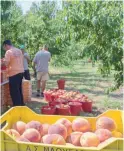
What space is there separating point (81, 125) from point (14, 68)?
409 cm

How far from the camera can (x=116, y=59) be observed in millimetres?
6555

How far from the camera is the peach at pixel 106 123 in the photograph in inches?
106

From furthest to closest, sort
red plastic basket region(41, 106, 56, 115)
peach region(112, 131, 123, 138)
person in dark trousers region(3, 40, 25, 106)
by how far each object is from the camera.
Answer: person in dark trousers region(3, 40, 25, 106)
red plastic basket region(41, 106, 56, 115)
peach region(112, 131, 123, 138)

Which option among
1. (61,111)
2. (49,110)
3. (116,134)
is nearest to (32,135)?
(116,134)

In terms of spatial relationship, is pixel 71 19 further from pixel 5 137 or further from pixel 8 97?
pixel 5 137

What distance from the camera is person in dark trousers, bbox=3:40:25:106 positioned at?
6.46 meters

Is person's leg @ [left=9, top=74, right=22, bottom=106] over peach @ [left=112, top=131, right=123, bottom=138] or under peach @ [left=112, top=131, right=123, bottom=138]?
under

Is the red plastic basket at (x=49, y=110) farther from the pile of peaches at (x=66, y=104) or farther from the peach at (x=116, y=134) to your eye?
the peach at (x=116, y=134)

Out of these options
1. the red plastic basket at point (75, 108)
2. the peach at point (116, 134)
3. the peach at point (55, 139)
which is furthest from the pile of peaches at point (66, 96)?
the peach at point (55, 139)

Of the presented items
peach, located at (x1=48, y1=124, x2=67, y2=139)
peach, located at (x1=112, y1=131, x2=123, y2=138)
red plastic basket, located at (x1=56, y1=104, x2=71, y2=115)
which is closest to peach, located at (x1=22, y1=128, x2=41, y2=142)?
peach, located at (x1=48, y1=124, x2=67, y2=139)

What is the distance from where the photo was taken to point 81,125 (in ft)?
9.00

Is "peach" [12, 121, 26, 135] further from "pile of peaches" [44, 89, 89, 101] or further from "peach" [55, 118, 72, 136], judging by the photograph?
"pile of peaches" [44, 89, 89, 101]

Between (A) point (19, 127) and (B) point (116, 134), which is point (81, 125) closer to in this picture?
(B) point (116, 134)

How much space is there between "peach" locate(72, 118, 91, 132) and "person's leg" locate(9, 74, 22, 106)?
4074mm
